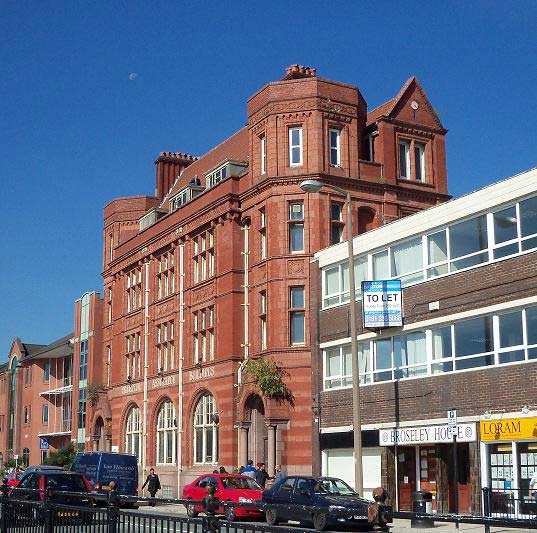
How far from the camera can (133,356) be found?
55969 mm

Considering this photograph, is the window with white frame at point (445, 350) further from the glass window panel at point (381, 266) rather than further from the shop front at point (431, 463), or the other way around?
the glass window panel at point (381, 266)

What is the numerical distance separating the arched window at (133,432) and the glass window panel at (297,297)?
17.2m

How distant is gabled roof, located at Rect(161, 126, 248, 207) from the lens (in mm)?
50812

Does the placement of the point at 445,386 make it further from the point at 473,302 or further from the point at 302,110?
the point at 302,110

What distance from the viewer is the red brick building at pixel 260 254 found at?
40.5 m

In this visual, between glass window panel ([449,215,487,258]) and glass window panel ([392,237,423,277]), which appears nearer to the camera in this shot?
glass window panel ([449,215,487,258])

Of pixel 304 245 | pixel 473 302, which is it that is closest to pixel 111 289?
pixel 304 245

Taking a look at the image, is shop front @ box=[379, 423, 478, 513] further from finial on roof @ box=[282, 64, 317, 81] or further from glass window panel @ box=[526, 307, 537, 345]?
finial on roof @ box=[282, 64, 317, 81]

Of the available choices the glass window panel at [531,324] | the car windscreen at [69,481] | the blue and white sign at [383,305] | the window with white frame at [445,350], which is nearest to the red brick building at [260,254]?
the window with white frame at [445,350]

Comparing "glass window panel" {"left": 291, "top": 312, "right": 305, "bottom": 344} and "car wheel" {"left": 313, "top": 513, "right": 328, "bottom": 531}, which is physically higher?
"glass window panel" {"left": 291, "top": 312, "right": 305, "bottom": 344}

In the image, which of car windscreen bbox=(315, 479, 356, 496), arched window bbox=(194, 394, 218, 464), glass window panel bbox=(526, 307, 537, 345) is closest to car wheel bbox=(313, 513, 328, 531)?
car windscreen bbox=(315, 479, 356, 496)

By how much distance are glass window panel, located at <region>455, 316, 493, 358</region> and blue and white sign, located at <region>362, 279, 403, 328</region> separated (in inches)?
110

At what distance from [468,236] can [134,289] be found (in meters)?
30.6

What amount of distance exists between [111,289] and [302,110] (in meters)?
23.9
